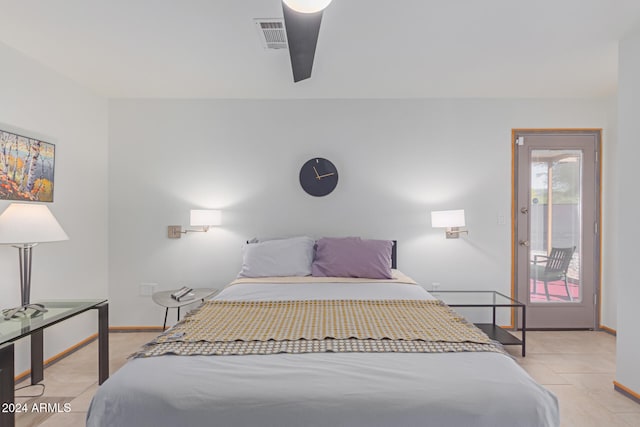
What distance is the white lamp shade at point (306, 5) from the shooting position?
1.14m

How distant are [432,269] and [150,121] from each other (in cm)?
332

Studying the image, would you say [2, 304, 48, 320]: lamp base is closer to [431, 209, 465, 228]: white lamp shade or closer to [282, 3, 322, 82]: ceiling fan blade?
[282, 3, 322, 82]: ceiling fan blade

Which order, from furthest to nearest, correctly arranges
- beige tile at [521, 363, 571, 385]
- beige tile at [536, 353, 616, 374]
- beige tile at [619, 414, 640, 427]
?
1. beige tile at [536, 353, 616, 374]
2. beige tile at [521, 363, 571, 385]
3. beige tile at [619, 414, 640, 427]

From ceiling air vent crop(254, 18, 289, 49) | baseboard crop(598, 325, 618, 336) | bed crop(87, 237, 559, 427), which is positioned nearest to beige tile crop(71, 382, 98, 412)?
bed crop(87, 237, 559, 427)

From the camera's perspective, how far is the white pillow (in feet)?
9.50

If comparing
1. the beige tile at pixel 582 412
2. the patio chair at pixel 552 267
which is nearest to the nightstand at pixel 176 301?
the beige tile at pixel 582 412

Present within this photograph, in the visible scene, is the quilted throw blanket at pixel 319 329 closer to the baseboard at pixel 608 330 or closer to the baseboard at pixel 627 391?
the baseboard at pixel 627 391

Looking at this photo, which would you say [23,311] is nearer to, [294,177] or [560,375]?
[294,177]

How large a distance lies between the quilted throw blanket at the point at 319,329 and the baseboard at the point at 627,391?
1.44 metres

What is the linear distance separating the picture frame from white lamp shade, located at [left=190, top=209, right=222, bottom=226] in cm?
112

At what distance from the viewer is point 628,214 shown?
2207 millimetres

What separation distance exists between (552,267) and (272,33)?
3554mm

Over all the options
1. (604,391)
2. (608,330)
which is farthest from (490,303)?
(608,330)

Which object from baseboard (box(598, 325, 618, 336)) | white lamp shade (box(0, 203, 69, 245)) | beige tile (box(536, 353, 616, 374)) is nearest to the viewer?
white lamp shade (box(0, 203, 69, 245))
